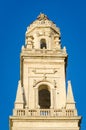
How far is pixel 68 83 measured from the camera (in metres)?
56.7

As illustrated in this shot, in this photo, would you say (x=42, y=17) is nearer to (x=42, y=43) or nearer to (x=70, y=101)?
(x=42, y=43)

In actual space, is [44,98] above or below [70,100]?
above

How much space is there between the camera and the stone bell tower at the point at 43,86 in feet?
176

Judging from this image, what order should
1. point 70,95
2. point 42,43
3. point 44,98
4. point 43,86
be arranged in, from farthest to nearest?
point 42,43 < point 44,98 < point 43,86 < point 70,95

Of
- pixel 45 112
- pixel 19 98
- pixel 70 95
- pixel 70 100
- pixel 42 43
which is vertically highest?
pixel 42 43

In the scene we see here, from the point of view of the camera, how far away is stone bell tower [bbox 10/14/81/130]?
53.5m

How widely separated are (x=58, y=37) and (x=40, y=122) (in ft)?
38.5

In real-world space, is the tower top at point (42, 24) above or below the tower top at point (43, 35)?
above

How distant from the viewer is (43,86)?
190 ft

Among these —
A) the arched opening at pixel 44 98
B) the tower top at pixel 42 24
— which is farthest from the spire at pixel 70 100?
the tower top at pixel 42 24

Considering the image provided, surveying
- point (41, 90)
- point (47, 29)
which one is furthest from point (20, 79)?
point (47, 29)

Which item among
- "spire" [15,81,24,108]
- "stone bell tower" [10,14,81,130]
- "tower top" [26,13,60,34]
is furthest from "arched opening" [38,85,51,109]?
"tower top" [26,13,60,34]

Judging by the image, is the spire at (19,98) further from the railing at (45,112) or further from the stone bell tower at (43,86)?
the railing at (45,112)

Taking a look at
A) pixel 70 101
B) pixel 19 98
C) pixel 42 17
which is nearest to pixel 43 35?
pixel 42 17
